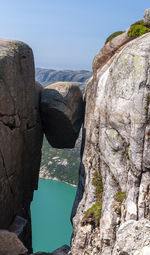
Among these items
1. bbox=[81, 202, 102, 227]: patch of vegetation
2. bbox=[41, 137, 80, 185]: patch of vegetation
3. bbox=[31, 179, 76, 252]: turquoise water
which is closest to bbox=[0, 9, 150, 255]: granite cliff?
bbox=[81, 202, 102, 227]: patch of vegetation

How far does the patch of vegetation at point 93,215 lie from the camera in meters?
12.7

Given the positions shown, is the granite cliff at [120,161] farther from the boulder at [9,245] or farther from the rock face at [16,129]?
the rock face at [16,129]

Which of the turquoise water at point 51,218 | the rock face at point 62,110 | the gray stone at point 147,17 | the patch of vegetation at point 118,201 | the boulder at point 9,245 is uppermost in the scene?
the gray stone at point 147,17

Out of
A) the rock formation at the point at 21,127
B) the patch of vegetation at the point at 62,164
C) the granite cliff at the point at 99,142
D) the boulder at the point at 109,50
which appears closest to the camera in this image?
the granite cliff at the point at 99,142

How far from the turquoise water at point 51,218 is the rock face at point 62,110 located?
87.1 ft

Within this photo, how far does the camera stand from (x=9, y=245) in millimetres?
12352

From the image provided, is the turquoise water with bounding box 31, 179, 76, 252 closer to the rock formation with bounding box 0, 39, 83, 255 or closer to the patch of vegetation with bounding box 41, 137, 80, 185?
the patch of vegetation with bounding box 41, 137, 80, 185

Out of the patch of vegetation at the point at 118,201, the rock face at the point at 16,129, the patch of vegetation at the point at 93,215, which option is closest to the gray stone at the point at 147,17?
the rock face at the point at 16,129

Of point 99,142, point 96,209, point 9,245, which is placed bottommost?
point 9,245

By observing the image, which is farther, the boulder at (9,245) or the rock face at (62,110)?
the rock face at (62,110)

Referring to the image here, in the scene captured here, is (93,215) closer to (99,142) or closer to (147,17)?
(99,142)

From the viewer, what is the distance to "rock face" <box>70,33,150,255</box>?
1010cm

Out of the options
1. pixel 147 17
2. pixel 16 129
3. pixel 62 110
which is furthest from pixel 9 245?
pixel 147 17

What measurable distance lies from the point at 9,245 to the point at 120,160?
7.34m
